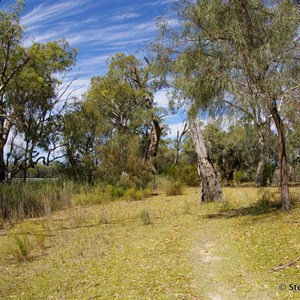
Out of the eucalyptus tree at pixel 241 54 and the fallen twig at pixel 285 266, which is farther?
→ the eucalyptus tree at pixel 241 54

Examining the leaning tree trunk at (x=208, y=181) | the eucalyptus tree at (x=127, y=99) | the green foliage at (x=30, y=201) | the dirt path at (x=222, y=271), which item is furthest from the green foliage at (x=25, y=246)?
the eucalyptus tree at (x=127, y=99)

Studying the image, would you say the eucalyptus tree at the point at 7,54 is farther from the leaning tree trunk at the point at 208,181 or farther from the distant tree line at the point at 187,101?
the leaning tree trunk at the point at 208,181

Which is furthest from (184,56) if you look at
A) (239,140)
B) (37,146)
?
(239,140)

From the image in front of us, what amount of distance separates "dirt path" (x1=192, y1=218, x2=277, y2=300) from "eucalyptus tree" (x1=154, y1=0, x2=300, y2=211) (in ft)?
8.38

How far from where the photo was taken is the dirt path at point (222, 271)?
3580 millimetres

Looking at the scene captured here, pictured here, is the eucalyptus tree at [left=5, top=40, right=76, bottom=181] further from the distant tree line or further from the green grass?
the green grass

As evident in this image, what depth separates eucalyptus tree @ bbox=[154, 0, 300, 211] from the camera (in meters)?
6.59

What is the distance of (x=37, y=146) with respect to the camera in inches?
719

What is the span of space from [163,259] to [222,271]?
0.95 meters

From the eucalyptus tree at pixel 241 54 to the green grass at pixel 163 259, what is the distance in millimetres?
2050

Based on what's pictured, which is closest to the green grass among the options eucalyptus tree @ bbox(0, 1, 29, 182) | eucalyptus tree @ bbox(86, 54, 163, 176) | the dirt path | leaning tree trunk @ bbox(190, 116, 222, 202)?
the dirt path
